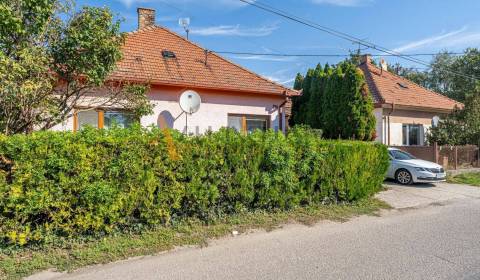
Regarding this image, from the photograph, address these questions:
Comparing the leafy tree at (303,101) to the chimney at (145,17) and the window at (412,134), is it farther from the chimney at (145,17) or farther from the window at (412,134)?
the chimney at (145,17)

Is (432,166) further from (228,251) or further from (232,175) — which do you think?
(228,251)

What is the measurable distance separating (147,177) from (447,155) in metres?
15.1

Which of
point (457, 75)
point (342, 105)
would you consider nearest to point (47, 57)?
point (342, 105)

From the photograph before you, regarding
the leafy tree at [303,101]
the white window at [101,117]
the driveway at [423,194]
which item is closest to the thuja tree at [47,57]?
the white window at [101,117]

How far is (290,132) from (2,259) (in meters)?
5.43

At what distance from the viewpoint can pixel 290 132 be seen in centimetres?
686

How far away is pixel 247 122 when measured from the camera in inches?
447

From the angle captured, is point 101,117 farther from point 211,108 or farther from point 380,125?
point 380,125

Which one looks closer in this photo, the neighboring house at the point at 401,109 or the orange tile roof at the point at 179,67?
the orange tile roof at the point at 179,67

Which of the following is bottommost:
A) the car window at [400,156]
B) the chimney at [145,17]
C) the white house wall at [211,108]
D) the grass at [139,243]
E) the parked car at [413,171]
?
the grass at [139,243]

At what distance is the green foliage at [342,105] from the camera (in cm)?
1295

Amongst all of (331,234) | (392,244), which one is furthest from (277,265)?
(392,244)

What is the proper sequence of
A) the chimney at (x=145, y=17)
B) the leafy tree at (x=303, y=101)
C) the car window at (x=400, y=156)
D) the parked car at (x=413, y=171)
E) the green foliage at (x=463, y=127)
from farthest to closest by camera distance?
1. the green foliage at (x=463, y=127)
2. the leafy tree at (x=303, y=101)
3. the chimney at (x=145, y=17)
4. the car window at (x=400, y=156)
5. the parked car at (x=413, y=171)

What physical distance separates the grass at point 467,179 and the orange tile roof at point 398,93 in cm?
505
